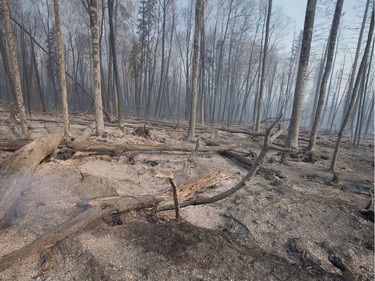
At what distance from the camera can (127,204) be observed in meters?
3.03

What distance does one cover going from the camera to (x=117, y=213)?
2945 millimetres

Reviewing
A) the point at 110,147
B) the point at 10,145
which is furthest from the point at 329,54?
the point at 10,145

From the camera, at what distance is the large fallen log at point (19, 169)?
274cm

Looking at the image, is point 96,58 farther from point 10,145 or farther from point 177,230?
point 177,230

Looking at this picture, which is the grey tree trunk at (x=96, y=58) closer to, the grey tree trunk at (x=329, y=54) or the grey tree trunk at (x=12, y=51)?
the grey tree trunk at (x=12, y=51)

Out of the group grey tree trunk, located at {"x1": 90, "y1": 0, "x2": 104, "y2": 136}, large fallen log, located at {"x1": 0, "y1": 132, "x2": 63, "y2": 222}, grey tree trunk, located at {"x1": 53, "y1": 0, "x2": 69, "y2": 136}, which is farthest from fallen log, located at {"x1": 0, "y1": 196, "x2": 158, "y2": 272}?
grey tree trunk, located at {"x1": 90, "y1": 0, "x2": 104, "y2": 136}

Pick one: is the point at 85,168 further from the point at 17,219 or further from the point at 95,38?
the point at 95,38

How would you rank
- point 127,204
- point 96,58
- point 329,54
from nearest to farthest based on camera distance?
point 127,204, point 96,58, point 329,54

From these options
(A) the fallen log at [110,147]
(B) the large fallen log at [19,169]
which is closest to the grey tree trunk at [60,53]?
(A) the fallen log at [110,147]

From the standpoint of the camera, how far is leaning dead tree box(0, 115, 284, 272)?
2.10m

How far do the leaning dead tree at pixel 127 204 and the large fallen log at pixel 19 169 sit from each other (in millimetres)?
802

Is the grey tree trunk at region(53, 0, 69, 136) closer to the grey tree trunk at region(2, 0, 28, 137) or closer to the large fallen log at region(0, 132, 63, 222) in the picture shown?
the grey tree trunk at region(2, 0, 28, 137)

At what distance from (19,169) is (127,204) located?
1851 millimetres

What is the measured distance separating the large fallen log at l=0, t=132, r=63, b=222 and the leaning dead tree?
2.63ft
